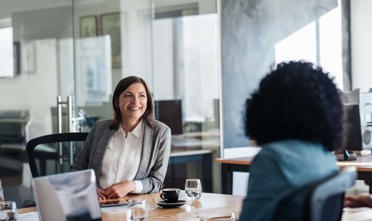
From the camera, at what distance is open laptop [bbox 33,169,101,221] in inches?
87.4

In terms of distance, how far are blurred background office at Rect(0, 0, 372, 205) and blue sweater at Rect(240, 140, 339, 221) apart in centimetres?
274

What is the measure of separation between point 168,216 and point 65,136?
1.17 m

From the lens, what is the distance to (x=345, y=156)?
4688mm

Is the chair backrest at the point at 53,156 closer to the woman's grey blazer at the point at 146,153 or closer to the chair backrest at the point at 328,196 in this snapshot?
the woman's grey blazer at the point at 146,153

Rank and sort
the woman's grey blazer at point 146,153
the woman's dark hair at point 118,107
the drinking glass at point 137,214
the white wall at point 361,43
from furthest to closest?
1. the white wall at point 361,43
2. the woman's dark hair at point 118,107
3. the woman's grey blazer at point 146,153
4. the drinking glass at point 137,214

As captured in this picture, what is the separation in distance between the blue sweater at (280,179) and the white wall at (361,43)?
6.02 m

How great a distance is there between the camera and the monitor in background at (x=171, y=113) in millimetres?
5520

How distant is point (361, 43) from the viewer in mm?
7426

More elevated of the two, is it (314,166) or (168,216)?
(314,166)

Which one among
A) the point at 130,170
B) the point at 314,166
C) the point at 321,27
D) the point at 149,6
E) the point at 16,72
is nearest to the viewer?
the point at 314,166

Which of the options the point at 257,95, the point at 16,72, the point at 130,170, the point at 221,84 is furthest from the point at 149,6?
the point at 257,95

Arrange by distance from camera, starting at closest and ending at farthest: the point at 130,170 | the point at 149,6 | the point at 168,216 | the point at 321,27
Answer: the point at 168,216, the point at 130,170, the point at 149,6, the point at 321,27

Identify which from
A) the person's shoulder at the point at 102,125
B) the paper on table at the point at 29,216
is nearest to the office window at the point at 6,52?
the person's shoulder at the point at 102,125

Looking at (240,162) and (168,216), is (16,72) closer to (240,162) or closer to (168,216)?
(240,162)
